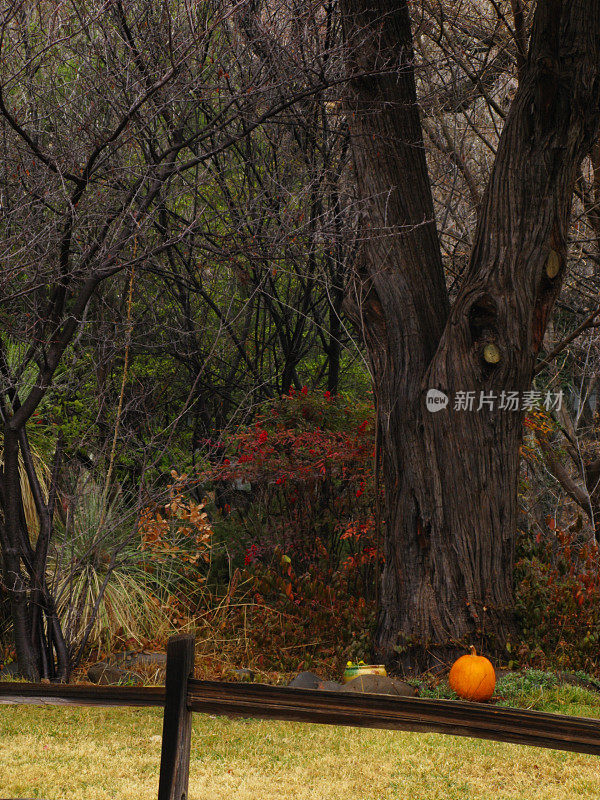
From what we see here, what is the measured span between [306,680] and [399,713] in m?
2.78

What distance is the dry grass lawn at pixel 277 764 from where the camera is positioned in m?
4.34

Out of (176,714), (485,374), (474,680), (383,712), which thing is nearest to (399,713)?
(383,712)

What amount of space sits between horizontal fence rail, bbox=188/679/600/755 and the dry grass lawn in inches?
50.7

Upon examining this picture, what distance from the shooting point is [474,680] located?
209 inches

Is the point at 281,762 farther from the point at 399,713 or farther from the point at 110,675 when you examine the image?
the point at 399,713

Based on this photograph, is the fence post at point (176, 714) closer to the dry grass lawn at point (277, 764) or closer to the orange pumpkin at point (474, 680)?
the dry grass lawn at point (277, 764)

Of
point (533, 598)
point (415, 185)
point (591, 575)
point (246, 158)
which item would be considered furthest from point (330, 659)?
point (246, 158)

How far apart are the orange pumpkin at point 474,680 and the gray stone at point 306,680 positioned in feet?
3.37

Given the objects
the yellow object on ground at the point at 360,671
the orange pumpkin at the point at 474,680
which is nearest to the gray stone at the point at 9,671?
the yellow object on ground at the point at 360,671

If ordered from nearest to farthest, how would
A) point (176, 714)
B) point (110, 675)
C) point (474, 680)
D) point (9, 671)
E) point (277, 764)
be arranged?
point (176, 714)
point (277, 764)
point (474, 680)
point (110, 675)
point (9, 671)

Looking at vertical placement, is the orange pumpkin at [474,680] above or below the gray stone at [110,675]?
above

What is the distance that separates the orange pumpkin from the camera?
530 centimetres

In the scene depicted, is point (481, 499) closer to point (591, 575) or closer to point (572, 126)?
point (591, 575)

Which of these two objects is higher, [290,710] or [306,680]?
[290,710]
